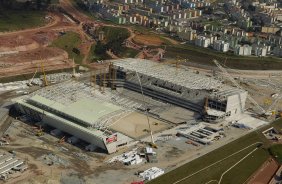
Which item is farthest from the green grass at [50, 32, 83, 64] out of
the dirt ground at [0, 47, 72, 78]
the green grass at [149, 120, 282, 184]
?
the green grass at [149, 120, 282, 184]

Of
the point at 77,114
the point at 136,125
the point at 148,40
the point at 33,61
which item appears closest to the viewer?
the point at 77,114

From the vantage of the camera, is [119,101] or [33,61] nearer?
[119,101]

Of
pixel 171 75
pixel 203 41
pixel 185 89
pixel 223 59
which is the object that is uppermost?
pixel 203 41

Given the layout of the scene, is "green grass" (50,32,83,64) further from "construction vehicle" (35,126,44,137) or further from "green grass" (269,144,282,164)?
"green grass" (269,144,282,164)

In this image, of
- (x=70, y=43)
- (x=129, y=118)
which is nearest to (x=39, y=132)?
(x=129, y=118)

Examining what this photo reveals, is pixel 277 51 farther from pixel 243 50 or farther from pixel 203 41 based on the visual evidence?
pixel 203 41

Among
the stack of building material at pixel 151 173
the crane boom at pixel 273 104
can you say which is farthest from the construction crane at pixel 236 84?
the stack of building material at pixel 151 173

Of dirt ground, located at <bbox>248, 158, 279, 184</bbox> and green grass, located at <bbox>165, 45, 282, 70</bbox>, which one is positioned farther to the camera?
green grass, located at <bbox>165, 45, 282, 70</bbox>
